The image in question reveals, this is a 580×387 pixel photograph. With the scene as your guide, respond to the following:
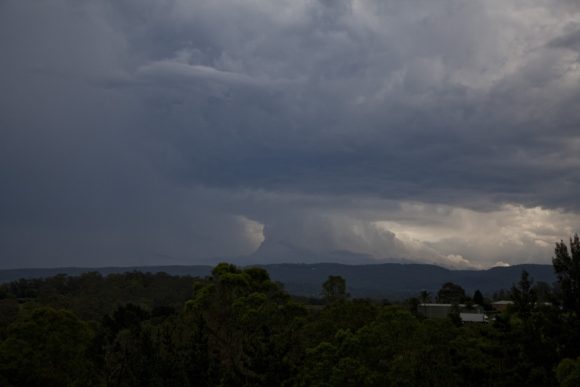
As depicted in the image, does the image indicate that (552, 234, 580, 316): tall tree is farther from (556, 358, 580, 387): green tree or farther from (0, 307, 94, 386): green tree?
(0, 307, 94, 386): green tree

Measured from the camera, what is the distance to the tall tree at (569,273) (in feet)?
107

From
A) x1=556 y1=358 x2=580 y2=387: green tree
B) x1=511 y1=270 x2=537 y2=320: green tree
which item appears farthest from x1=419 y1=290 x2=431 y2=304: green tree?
x1=556 y1=358 x2=580 y2=387: green tree

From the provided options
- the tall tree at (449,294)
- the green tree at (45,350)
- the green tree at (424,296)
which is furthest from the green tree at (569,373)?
the tall tree at (449,294)

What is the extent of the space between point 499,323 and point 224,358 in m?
19.7

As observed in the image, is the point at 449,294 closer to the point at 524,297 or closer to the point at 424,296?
the point at 424,296

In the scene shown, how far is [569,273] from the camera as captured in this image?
108 feet

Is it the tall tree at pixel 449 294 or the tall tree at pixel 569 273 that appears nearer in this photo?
the tall tree at pixel 569 273

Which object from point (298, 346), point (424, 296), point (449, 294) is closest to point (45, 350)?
point (298, 346)

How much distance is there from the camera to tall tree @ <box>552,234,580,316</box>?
107 ft

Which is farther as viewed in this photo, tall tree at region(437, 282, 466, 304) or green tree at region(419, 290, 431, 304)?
tall tree at region(437, 282, 466, 304)

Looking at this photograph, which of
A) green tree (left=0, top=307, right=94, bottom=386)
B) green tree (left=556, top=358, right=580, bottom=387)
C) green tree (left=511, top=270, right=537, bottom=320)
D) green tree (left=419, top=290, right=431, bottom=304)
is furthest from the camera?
green tree (left=419, top=290, right=431, bottom=304)

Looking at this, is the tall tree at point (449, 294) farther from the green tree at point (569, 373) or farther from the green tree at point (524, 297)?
the green tree at point (569, 373)

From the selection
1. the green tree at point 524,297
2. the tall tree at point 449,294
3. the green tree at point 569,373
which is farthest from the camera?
the tall tree at point 449,294

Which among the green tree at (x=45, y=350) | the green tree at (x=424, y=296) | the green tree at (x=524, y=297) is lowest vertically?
the green tree at (x=45, y=350)
